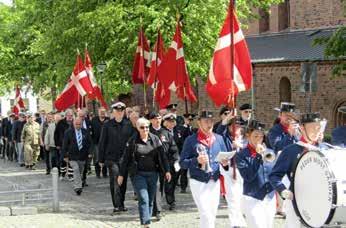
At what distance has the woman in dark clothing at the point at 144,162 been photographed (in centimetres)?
1081

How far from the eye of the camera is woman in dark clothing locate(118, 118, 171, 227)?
1081 cm

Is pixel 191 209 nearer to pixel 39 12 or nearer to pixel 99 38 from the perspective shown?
pixel 99 38

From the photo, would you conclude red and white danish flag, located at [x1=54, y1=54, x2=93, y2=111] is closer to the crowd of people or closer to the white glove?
the crowd of people

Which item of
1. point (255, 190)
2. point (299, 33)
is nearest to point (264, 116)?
point (299, 33)

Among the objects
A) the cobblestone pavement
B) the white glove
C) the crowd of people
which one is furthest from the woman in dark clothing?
the white glove

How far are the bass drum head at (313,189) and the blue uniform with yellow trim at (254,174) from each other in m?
1.15

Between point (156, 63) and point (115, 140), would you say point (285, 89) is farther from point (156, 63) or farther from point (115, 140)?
point (115, 140)

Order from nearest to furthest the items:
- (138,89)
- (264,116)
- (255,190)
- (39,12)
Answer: (255,190)
(39,12)
(264,116)
(138,89)

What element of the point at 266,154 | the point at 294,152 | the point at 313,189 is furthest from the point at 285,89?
the point at 313,189

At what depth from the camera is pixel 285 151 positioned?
709 centimetres

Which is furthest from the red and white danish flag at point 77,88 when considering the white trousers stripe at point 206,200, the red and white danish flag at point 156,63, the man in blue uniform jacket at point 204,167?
the white trousers stripe at point 206,200

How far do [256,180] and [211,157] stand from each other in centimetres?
133

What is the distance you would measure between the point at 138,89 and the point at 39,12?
14.6 m

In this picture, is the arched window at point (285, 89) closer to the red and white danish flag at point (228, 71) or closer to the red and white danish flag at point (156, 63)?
the red and white danish flag at point (156, 63)
